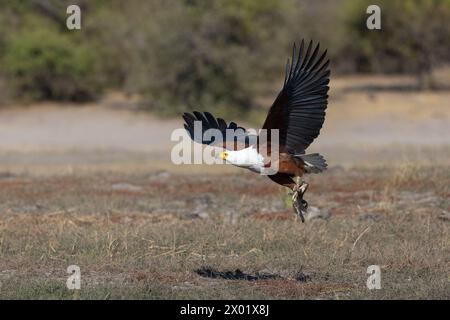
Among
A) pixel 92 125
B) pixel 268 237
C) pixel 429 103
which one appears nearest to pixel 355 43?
pixel 429 103

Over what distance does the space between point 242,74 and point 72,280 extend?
15669mm

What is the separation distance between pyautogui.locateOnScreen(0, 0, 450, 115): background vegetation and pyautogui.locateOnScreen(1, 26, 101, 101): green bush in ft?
0.08

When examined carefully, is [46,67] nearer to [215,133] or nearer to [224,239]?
[224,239]

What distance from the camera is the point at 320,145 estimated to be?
1986 centimetres

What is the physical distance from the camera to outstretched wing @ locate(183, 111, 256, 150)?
7.61 m

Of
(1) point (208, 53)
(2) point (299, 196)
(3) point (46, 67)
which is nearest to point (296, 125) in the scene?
(2) point (299, 196)

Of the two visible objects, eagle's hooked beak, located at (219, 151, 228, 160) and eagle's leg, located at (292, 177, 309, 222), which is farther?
eagle's leg, located at (292, 177, 309, 222)

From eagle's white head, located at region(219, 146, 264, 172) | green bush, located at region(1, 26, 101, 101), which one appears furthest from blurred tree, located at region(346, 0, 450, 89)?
eagle's white head, located at region(219, 146, 264, 172)

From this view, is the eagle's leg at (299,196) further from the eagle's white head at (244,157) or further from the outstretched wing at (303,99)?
the eagle's white head at (244,157)

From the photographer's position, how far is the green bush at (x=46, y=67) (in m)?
23.6

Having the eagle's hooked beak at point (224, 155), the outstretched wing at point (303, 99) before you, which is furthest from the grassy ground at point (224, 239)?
the outstretched wing at point (303, 99)

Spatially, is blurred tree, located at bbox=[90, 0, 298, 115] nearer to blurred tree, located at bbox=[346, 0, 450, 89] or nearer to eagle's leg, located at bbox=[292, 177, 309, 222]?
blurred tree, located at bbox=[346, 0, 450, 89]

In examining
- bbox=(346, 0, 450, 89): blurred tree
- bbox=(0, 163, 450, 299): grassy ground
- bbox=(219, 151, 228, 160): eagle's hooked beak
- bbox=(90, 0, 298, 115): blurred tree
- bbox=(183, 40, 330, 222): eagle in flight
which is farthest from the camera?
bbox=(346, 0, 450, 89): blurred tree

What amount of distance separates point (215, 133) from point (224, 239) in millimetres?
1324
